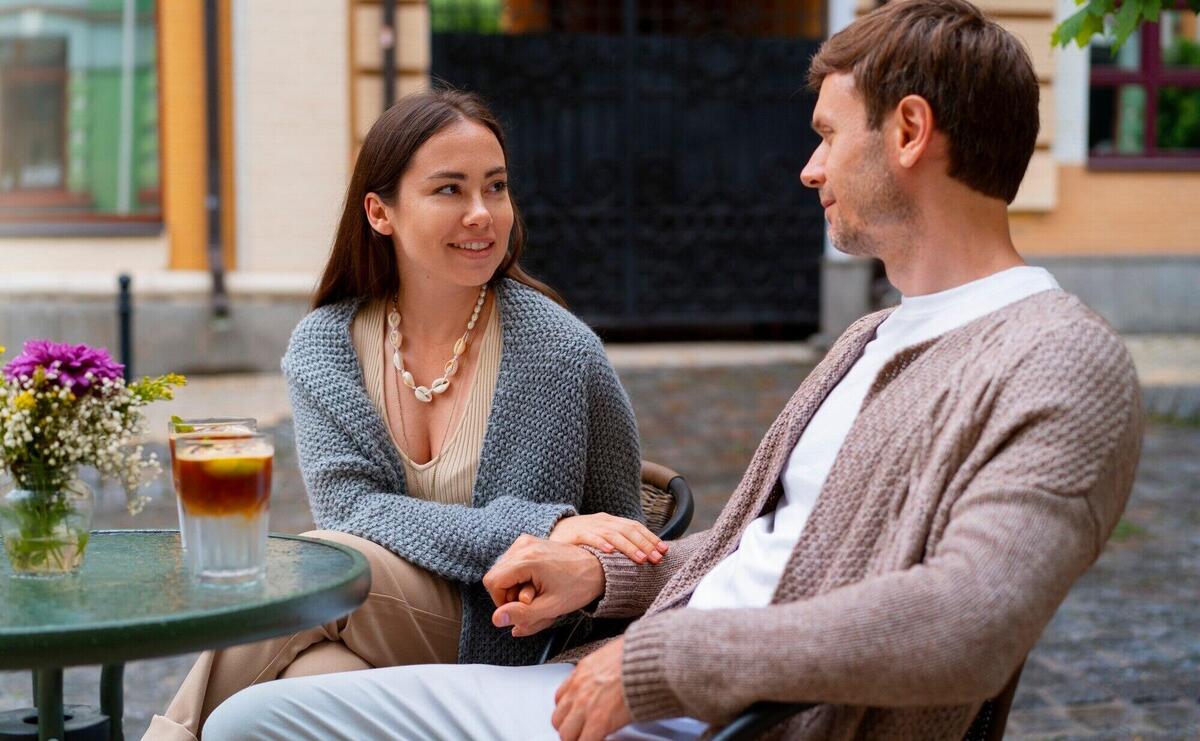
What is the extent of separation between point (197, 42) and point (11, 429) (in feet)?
30.1

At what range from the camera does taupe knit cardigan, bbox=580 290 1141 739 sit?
1684 millimetres

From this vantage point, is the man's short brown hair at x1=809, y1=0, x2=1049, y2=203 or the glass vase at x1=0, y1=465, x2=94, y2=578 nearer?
the man's short brown hair at x1=809, y1=0, x2=1049, y2=203

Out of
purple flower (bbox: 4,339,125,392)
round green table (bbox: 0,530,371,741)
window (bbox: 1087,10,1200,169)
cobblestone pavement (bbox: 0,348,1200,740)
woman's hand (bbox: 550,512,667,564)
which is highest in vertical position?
window (bbox: 1087,10,1200,169)

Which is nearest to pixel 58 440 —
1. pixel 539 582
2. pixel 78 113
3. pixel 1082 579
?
pixel 539 582

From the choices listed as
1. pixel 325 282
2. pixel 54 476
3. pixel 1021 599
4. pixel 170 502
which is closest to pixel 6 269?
pixel 170 502

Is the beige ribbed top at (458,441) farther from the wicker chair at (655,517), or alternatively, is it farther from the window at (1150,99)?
the window at (1150,99)

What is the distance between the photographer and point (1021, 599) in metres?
1.68

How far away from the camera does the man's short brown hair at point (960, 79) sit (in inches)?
76.7

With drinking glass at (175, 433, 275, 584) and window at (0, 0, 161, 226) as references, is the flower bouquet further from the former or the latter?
window at (0, 0, 161, 226)

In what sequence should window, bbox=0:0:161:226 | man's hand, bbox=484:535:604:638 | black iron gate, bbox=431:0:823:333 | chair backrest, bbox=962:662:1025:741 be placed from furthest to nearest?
1. black iron gate, bbox=431:0:823:333
2. window, bbox=0:0:161:226
3. man's hand, bbox=484:535:604:638
4. chair backrest, bbox=962:662:1025:741

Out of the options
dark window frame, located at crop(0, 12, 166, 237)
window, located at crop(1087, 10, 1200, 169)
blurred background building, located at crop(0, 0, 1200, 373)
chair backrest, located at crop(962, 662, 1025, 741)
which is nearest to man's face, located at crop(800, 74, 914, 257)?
chair backrest, located at crop(962, 662, 1025, 741)

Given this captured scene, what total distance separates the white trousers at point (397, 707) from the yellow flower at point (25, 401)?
0.52m

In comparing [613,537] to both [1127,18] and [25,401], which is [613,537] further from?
[1127,18]

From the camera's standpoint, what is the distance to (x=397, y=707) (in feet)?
7.40
